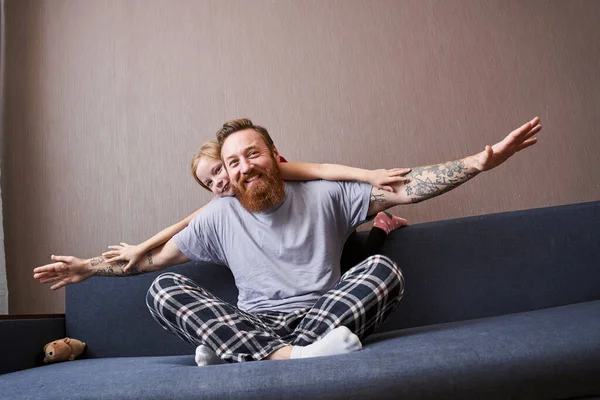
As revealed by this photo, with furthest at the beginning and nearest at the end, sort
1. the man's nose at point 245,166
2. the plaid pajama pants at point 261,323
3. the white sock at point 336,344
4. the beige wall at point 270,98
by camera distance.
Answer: the beige wall at point 270,98 < the man's nose at point 245,166 < the plaid pajama pants at point 261,323 < the white sock at point 336,344

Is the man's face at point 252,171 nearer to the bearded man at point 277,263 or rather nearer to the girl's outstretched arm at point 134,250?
the bearded man at point 277,263

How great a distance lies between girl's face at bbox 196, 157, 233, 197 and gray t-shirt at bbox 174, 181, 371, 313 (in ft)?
0.21

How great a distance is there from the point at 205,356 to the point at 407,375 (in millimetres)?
583

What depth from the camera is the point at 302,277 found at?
6.31 feet

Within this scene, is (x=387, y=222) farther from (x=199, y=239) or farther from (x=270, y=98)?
(x=270, y=98)

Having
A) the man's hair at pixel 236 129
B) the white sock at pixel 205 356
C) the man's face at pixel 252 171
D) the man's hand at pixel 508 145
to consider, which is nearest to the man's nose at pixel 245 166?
the man's face at pixel 252 171

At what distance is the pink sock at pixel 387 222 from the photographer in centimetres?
214

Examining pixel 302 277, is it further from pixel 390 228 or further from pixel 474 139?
pixel 474 139

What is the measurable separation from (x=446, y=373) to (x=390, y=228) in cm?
91

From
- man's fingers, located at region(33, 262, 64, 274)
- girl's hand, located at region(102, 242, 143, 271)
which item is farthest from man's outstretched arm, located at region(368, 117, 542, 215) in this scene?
Result: man's fingers, located at region(33, 262, 64, 274)

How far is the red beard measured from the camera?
200 cm

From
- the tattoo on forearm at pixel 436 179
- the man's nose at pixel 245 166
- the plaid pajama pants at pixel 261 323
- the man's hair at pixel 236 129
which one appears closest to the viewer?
the plaid pajama pants at pixel 261 323

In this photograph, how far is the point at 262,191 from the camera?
6.57 feet

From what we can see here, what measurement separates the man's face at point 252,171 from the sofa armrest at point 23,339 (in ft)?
3.17
